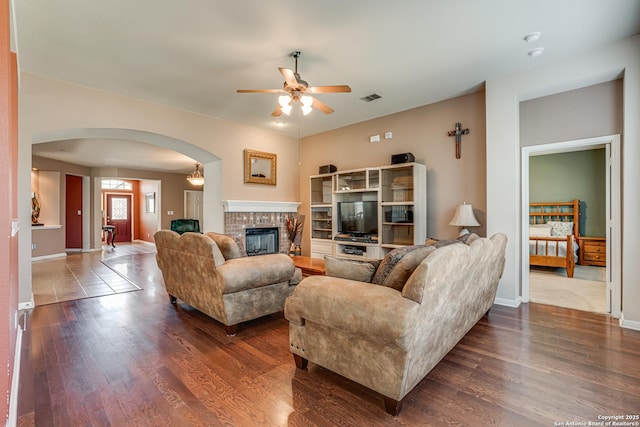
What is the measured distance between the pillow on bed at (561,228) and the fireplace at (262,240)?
5740 mm

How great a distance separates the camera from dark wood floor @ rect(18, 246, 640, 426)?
1.71 m

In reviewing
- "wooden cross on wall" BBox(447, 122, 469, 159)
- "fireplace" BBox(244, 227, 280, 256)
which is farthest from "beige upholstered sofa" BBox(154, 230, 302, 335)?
"wooden cross on wall" BBox(447, 122, 469, 159)

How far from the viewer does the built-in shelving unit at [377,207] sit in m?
4.45

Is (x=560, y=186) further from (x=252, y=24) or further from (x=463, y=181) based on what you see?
(x=252, y=24)

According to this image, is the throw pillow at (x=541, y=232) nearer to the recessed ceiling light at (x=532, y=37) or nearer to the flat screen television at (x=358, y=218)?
the flat screen television at (x=358, y=218)

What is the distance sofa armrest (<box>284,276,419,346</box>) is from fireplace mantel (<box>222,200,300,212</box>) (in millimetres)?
3588

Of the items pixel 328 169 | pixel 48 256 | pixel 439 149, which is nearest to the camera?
pixel 439 149

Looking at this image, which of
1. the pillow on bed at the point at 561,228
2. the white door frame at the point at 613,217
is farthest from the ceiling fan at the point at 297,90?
the pillow on bed at the point at 561,228

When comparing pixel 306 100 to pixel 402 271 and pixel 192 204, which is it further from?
pixel 192 204

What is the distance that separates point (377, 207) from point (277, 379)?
10.9 ft

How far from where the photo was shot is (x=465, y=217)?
12.8ft

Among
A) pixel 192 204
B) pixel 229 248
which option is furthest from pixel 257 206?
pixel 192 204

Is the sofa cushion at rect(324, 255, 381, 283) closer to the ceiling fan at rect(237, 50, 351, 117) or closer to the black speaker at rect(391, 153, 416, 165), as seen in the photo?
the ceiling fan at rect(237, 50, 351, 117)

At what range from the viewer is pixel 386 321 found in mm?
1598
